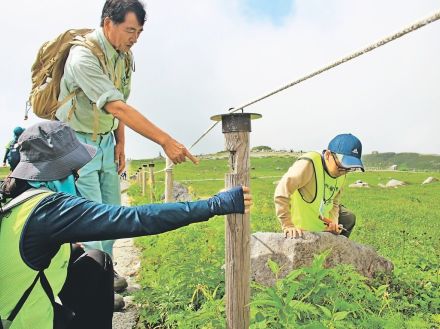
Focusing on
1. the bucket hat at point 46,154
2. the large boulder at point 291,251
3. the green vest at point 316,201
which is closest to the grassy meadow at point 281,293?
the large boulder at point 291,251

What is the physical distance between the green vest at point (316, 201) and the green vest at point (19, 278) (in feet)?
9.26

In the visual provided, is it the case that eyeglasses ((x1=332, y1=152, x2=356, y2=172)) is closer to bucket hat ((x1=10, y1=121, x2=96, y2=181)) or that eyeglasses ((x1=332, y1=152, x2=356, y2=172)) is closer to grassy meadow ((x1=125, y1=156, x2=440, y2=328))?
grassy meadow ((x1=125, y1=156, x2=440, y2=328))

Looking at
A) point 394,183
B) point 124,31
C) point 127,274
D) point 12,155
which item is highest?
point 124,31

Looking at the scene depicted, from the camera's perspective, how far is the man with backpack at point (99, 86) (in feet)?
10.7

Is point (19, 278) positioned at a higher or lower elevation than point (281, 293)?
higher

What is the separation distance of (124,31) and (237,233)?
177 centimetres

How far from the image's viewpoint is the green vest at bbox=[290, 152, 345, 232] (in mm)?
4629

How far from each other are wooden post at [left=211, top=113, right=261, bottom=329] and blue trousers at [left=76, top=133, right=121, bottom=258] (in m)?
1.56

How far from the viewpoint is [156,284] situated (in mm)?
4043

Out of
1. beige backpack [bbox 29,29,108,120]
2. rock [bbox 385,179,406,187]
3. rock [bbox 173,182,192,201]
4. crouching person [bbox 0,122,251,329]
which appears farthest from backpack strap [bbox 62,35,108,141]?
rock [bbox 385,179,406,187]

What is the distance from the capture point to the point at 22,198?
224 cm

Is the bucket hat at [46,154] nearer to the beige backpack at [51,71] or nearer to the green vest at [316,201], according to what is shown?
the beige backpack at [51,71]

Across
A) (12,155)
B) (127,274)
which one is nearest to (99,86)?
(12,155)

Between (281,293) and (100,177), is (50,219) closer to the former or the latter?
(281,293)
